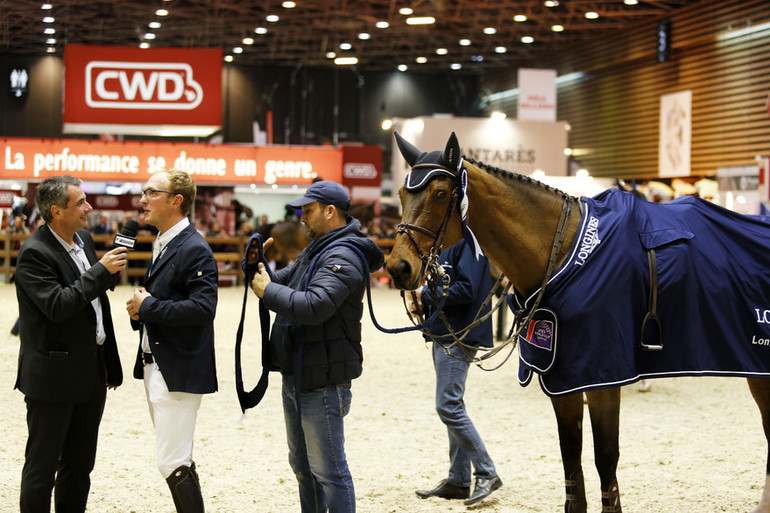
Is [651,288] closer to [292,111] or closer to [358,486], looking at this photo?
[358,486]

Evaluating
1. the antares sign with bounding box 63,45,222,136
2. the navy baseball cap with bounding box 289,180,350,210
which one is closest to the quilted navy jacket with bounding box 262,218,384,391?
the navy baseball cap with bounding box 289,180,350,210

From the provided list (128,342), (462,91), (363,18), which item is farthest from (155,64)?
(462,91)

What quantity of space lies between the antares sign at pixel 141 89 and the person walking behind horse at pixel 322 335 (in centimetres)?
1402

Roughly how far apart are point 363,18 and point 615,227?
2322 centimetres

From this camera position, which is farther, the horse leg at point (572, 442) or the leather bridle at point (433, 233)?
the horse leg at point (572, 442)

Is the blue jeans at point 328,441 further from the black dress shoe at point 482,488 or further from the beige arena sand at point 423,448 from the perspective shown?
the black dress shoe at point 482,488

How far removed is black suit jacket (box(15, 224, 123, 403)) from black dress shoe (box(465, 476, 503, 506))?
2.05m

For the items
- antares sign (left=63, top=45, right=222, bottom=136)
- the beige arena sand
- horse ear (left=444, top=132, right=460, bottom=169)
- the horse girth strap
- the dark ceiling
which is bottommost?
the beige arena sand

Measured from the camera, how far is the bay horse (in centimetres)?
329

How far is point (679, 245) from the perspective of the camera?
3.52 meters

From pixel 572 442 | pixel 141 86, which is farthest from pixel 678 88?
pixel 572 442

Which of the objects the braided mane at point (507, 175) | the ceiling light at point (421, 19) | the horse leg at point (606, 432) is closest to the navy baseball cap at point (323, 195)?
the braided mane at point (507, 175)

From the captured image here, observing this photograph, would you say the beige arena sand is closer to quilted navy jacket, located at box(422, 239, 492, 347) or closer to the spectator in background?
quilted navy jacket, located at box(422, 239, 492, 347)

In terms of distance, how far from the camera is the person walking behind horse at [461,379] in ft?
14.6
